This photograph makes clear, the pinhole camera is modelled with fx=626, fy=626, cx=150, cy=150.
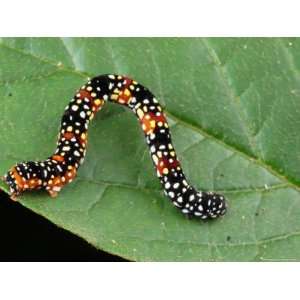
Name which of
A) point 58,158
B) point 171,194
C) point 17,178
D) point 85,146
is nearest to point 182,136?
point 171,194

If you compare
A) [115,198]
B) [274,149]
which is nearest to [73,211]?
[115,198]

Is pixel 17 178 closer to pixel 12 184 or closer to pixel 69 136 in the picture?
pixel 12 184

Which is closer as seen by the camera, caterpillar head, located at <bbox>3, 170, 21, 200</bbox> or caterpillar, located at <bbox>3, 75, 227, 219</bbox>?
caterpillar head, located at <bbox>3, 170, 21, 200</bbox>

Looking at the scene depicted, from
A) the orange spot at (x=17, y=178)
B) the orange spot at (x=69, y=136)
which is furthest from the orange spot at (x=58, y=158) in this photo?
the orange spot at (x=17, y=178)

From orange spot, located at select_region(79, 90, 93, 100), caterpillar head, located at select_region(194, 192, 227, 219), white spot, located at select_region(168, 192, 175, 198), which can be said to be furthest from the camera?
orange spot, located at select_region(79, 90, 93, 100)

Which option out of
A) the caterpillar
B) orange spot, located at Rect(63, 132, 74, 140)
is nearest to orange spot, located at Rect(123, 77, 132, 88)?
the caterpillar

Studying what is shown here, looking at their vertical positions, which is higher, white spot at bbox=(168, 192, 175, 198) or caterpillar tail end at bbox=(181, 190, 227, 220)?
white spot at bbox=(168, 192, 175, 198)

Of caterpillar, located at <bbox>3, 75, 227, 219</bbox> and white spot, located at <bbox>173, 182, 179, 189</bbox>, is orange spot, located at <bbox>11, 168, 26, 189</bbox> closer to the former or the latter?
caterpillar, located at <bbox>3, 75, 227, 219</bbox>

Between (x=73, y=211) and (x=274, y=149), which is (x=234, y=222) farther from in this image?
(x=73, y=211)
